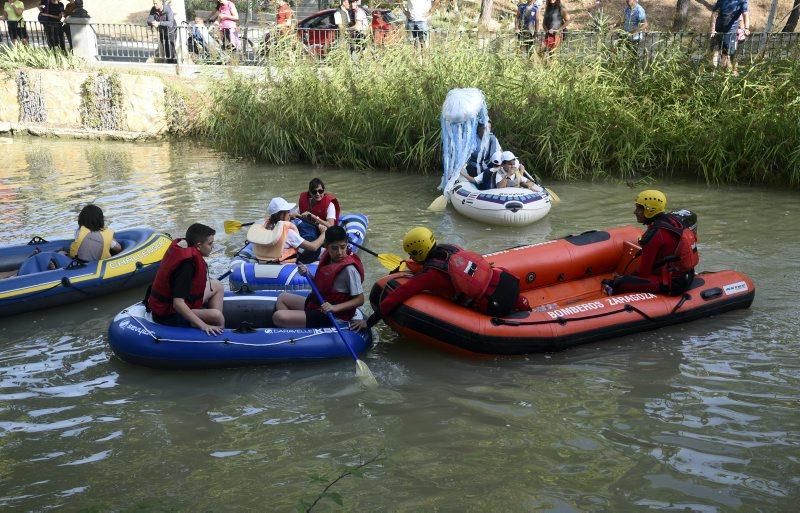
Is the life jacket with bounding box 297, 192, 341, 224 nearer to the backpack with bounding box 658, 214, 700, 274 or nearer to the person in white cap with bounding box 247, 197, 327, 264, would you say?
the person in white cap with bounding box 247, 197, 327, 264

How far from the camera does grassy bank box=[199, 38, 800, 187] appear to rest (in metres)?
10.8

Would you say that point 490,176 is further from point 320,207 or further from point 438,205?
point 320,207

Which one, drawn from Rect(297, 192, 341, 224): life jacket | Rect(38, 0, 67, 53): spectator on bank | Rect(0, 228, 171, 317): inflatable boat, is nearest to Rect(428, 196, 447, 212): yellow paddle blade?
Rect(297, 192, 341, 224): life jacket

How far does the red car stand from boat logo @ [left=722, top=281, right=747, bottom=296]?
7.81 meters

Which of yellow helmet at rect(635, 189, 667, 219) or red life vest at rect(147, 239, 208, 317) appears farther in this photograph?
yellow helmet at rect(635, 189, 667, 219)

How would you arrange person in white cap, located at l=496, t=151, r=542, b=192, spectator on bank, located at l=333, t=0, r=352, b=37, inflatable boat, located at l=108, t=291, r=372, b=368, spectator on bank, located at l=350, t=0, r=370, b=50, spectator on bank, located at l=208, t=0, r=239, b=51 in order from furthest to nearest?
spectator on bank, located at l=208, t=0, r=239, b=51, spectator on bank, located at l=333, t=0, r=352, b=37, spectator on bank, located at l=350, t=0, r=370, b=50, person in white cap, located at l=496, t=151, r=542, b=192, inflatable boat, located at l=108, t=291, r=372, b=368

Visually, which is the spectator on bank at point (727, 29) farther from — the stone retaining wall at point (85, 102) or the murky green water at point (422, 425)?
the stone retaining wall at point (85, 102)

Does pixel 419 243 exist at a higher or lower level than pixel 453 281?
higher

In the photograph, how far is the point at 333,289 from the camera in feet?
18.7

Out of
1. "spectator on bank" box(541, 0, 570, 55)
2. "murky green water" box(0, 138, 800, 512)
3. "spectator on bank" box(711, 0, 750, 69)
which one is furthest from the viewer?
"spectator on bank" box(541, 0, 570, 55)

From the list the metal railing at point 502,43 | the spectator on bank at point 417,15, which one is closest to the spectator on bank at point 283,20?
the metal railing at point 502,43

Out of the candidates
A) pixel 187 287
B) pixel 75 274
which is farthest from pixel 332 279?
pixel 75 274

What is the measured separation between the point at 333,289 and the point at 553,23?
8305 mm

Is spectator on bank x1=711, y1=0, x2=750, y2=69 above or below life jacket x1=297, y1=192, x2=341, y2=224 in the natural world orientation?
above
